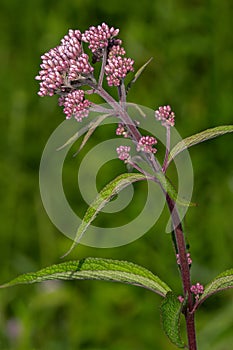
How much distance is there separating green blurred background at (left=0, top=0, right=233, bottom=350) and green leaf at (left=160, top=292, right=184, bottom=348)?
55.0 inches

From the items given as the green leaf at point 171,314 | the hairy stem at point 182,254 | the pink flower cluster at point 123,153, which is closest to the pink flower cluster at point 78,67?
the pink flower cluster at point 123,153

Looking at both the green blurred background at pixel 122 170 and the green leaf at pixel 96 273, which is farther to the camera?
the green blurred background at pixel 122 170

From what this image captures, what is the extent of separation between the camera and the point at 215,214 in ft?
10.7

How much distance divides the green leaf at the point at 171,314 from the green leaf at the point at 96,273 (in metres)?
Answer: 0.11

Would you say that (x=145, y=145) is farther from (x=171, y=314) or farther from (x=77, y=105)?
(x=171, y=314)

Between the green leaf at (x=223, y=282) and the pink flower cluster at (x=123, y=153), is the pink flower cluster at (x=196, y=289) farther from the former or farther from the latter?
Result: the pink flower cluster at (x=123, y=153)

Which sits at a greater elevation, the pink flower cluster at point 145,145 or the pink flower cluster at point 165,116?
the pink flower cluster at point 165,116

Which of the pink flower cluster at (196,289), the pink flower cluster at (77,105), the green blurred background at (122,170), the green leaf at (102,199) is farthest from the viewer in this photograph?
the green blurred background at (122,170)

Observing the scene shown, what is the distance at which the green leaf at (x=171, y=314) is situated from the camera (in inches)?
50.5

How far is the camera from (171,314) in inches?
50.8

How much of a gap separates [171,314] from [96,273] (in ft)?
0.57

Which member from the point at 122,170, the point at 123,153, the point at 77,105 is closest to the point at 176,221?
the point at 123,153

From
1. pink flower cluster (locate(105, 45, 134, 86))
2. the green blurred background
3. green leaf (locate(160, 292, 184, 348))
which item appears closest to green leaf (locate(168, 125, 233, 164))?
pink flower cluster (locate(105, 45, 134, 86))

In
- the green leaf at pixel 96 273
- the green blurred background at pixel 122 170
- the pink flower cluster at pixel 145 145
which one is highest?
the green blurred background at pixel 122 170
